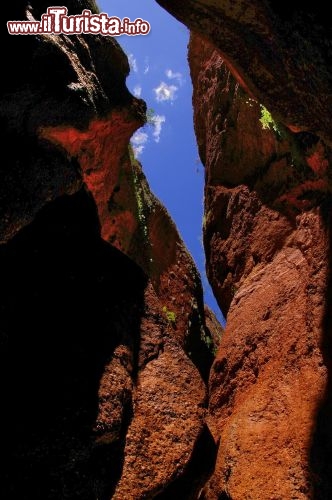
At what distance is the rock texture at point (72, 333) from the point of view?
14.0 ft

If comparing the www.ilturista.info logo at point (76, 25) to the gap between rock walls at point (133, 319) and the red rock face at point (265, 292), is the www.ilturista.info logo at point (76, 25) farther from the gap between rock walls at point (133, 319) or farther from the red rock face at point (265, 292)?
the red rock face at point (265, 292)

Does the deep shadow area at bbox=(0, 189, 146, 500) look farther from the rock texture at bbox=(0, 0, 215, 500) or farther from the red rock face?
the red rock face

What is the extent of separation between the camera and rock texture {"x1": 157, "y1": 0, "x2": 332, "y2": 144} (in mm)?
3979

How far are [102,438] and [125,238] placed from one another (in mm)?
6312

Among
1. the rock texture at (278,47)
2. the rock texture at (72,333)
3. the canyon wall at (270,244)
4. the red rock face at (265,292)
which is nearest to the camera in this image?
the rock texture at (278,47)

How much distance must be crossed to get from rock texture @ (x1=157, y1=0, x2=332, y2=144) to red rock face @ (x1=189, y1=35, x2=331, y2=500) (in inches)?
98.3

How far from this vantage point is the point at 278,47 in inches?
180

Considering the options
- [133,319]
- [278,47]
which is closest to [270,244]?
[133,319]

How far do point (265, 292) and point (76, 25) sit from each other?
5.49 meters

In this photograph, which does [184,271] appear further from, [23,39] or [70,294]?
[23,39]

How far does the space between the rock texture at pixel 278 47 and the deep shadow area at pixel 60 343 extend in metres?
3.13

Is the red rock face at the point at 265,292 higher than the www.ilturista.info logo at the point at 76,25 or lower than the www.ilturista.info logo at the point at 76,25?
lower

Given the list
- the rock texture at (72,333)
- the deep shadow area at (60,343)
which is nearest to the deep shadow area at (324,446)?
the rock texture at (72,333)

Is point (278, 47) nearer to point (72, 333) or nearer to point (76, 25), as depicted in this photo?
point (76, 25)
